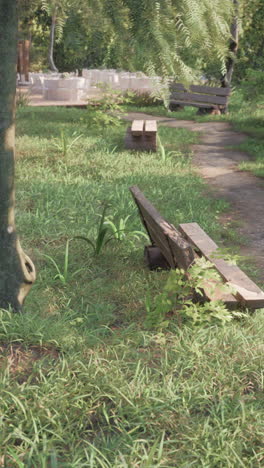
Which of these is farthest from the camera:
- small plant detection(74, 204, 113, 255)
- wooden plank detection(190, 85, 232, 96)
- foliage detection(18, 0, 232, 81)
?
wooden plank detection(190, 85, 232, 96)

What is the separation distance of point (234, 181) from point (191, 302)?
5302 mm

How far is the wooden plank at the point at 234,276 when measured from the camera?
367 centimetres

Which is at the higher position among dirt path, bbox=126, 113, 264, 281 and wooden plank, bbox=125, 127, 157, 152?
wooden plank, bbox=125, 127, 157, 152

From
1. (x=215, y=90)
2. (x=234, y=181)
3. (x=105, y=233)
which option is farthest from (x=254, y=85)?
(x=105, y=233)

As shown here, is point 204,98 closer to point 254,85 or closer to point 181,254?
point 254,85

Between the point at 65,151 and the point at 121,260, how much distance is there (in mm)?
4238

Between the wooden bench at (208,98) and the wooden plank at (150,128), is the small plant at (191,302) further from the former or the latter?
the wooden bench at (208,98)

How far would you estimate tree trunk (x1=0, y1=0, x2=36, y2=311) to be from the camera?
3.48 meters

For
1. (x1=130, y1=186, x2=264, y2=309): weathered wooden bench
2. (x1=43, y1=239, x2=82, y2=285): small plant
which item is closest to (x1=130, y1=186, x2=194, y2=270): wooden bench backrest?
(x1=130, y1=186, x2=264, y2=309): weathered wooden bench

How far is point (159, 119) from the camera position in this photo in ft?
48.6

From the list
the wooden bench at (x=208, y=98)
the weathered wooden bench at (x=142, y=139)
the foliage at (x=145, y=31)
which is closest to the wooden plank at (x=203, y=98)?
the wooden bench at (x=208, y=98)

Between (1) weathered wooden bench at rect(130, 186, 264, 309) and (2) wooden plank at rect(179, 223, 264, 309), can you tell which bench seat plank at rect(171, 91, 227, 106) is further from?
(1) weathered wooden bench at rect(130, 186, 264, 309)

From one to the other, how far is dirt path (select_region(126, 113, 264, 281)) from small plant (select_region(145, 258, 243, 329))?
1.37 m

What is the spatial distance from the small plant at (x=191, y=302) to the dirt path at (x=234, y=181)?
1369 millimetres
